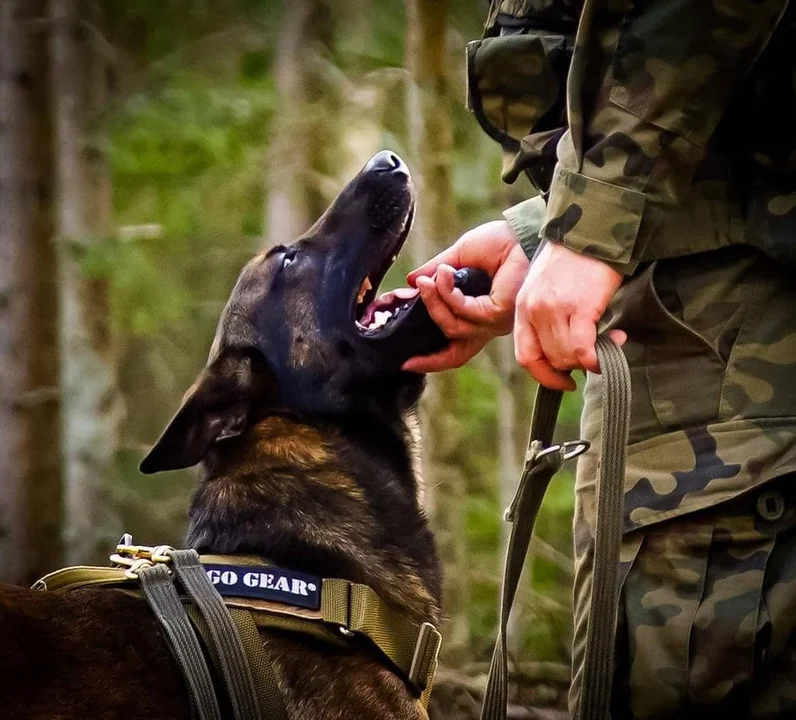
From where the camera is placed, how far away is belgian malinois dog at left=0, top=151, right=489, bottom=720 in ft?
8.02

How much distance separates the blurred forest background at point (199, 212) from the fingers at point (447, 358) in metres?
2.98

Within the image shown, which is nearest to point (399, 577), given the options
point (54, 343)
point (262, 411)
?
point (262, 411)

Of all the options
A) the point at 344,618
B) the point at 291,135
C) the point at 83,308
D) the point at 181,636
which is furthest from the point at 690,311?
the point at 291,135

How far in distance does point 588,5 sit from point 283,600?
151cm

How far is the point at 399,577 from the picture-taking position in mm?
2934

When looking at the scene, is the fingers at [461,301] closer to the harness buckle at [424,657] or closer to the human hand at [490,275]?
the human hand at [490,275]

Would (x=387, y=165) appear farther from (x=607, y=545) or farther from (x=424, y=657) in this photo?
(x=607, y=545)

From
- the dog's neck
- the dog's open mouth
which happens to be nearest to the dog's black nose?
the dog's open mouth

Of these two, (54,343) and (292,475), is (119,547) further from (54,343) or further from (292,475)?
(54,343)

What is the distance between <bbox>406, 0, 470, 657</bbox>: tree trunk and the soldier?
171 inches

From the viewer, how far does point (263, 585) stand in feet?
8.63

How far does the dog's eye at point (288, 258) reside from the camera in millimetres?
3396

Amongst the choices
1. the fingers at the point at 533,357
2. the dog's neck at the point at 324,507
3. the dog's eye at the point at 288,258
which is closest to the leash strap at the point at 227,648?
the dog's neck at the point at 324,507

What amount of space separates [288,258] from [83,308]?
14.2 feet
